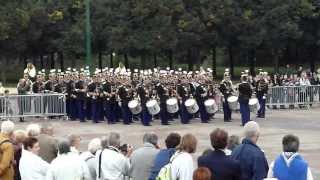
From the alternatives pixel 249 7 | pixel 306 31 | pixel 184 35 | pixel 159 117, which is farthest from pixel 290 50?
pixel 159 117

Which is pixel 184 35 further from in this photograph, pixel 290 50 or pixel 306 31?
pixel 290 50

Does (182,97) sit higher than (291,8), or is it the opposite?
(291,8)

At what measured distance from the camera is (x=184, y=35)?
4991 cm

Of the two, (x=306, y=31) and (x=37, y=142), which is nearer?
(x=37, y=142)

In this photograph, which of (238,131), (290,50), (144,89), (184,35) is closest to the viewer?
(238,131)

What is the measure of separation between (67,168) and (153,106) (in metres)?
17.1

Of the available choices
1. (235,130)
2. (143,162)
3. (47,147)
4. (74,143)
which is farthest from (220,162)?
(235,130)

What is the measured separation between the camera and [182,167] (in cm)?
931

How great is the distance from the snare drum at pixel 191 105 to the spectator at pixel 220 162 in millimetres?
18273

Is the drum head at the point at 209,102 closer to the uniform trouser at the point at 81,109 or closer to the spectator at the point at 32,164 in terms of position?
the uniform trouser at the point at 81,109

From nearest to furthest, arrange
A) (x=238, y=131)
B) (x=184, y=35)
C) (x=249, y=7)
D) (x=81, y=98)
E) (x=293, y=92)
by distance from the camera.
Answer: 1. (x=238, y=131)
2. (x=81, y=98)
3. (x=293, y=92)
4. (x=184, y=35)
5. (x=249, y=7)

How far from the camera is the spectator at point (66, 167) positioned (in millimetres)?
9703

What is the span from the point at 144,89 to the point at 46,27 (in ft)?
99.4

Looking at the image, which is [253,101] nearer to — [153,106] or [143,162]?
[153,106]
